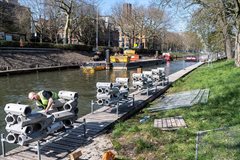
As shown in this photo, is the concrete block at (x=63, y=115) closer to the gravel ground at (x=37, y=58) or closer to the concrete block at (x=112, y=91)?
the concrete block at (x=112, y=91)

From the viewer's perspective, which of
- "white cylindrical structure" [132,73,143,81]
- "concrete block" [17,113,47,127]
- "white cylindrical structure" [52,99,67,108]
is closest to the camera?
"concrete block" [17,113,47,127]

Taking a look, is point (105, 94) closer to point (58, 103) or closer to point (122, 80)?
point (58, 103)

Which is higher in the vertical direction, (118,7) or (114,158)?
(118,7)

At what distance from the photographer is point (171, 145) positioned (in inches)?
297

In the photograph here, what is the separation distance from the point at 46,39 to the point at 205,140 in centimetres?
6885

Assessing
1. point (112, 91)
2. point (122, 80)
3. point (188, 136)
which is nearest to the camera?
point (188, 136)

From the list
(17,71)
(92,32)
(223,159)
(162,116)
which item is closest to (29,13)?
(92,32)

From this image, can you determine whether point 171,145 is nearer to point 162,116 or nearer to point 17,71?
point 162,116

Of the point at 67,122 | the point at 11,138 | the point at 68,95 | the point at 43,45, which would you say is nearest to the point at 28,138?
the point at 11,138

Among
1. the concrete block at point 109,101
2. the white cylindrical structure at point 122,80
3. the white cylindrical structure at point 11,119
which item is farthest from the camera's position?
the white cylindrical structure at point 122,80

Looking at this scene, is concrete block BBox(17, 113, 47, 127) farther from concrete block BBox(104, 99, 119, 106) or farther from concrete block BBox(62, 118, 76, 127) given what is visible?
concrete block BBox(104, 99, 119, 106)

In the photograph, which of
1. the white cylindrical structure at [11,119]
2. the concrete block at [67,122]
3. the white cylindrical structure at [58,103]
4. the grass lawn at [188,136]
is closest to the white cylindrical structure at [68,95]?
the white cylindrical structure at [58,103]

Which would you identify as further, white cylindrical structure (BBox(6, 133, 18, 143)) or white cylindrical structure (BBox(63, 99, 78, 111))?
white cylindrical structure (BBox(63, 99, 78, 111))

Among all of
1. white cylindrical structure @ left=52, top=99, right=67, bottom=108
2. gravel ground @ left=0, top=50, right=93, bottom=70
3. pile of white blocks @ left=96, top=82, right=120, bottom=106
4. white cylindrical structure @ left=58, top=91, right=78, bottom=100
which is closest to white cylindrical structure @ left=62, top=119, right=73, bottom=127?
white cylindrical structure @ left=52, top=99, right=67, bottom=108
